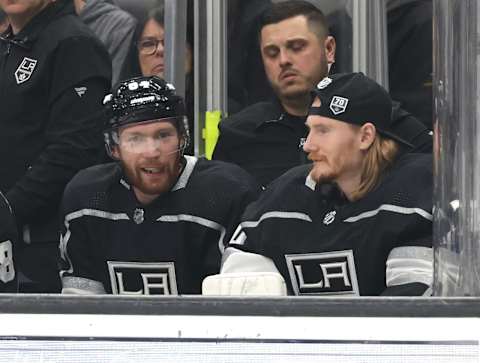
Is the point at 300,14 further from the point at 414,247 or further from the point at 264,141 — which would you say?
the point at 414,247

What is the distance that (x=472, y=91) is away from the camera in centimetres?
198

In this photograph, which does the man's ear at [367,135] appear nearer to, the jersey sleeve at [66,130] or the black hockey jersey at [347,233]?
the black hockey jersey at [347,233]

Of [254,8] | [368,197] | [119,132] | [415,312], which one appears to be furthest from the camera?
[254,8]

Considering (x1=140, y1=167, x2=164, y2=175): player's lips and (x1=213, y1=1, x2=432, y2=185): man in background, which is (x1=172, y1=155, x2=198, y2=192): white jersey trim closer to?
(x1=140, y1=167, x2=164, y2=175): player's lips

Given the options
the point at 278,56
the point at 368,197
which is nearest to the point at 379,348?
the point at 368,197

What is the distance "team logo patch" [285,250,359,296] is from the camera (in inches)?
131

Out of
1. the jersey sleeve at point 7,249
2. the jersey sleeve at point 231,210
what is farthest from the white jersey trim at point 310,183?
the jersey sleeve at point 7,249

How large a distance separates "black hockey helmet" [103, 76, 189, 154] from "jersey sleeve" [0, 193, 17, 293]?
0.41 meters

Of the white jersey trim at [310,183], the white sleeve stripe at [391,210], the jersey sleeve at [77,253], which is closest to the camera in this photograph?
the white sleeve stripe at [391,210]

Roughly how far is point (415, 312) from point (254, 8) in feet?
8.37

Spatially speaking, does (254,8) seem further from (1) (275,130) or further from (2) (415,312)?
(2) (415,312)

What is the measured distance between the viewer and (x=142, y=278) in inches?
146

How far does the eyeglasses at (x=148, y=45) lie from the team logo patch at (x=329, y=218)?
43.2 inches

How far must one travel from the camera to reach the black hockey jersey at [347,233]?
3250 millimetres
